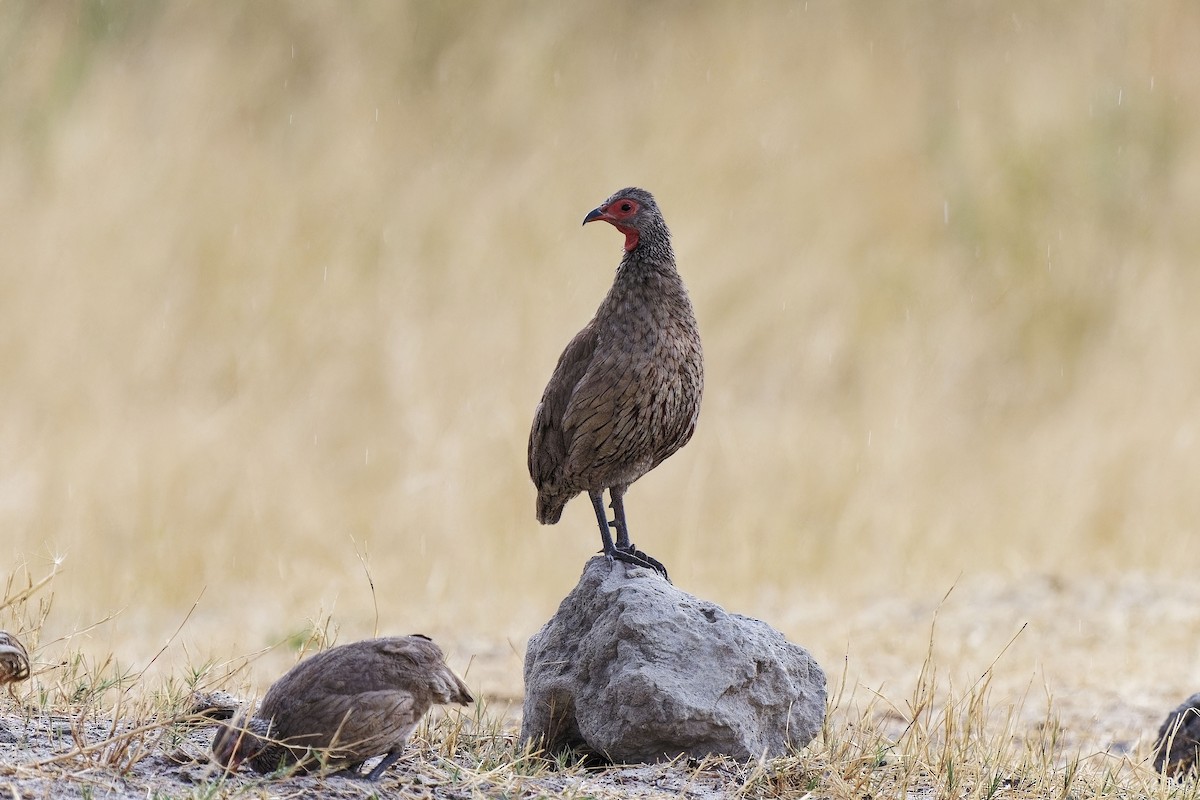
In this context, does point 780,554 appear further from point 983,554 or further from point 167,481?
point 167,481

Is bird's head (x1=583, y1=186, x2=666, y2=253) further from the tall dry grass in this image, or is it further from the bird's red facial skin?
the tall dry grass

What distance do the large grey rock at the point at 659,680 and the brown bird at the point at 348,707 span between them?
1.98 feet

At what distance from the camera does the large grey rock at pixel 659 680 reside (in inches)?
158

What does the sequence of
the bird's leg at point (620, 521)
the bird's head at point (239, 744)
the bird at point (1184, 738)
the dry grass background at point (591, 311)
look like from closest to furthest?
the bird's head at point (239, 744)
the bird's leg at point (620, 521)
the bird at point (1184, 738)
the dry grass background at point (591, 311)

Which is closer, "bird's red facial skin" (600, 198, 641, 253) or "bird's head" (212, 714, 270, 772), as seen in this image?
"bird's head" (212, 714, 270, 772)

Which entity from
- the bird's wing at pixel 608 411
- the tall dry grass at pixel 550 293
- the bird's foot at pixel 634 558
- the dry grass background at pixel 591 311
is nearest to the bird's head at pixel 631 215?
the bird's wing at pixel 608 411

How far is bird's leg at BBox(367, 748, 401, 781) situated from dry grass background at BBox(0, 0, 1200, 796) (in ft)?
10.3

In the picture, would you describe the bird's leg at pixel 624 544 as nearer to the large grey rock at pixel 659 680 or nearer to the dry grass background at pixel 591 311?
the large grey rock at pixel 659 680

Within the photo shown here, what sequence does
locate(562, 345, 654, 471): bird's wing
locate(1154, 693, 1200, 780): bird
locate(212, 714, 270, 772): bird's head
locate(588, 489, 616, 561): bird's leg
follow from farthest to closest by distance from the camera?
1. locate(1154, 693, 1200, 780): bird
2. locate(588, 489, 616, 561): bird's leg
3. locate(562, 345, 654, 471): bird's wing
4. locate(212, 714, 270, 772): bird's head

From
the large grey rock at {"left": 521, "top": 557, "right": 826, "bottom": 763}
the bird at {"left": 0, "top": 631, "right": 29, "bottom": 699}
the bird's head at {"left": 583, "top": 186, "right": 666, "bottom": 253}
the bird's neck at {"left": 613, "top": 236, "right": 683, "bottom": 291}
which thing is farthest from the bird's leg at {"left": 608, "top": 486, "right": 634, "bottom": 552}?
the bird at {"left": 0, "top": 631, "right": 29, "bottom": 699}

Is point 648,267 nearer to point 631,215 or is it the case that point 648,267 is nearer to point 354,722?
point 631,215

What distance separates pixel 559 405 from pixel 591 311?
6.34 meters

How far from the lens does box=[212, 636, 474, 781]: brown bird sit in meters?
3.44

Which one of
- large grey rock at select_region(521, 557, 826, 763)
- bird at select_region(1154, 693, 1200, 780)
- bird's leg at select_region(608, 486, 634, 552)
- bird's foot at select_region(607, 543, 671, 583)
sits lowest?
large grey rock at select_region(521, 557, 826, 763)
